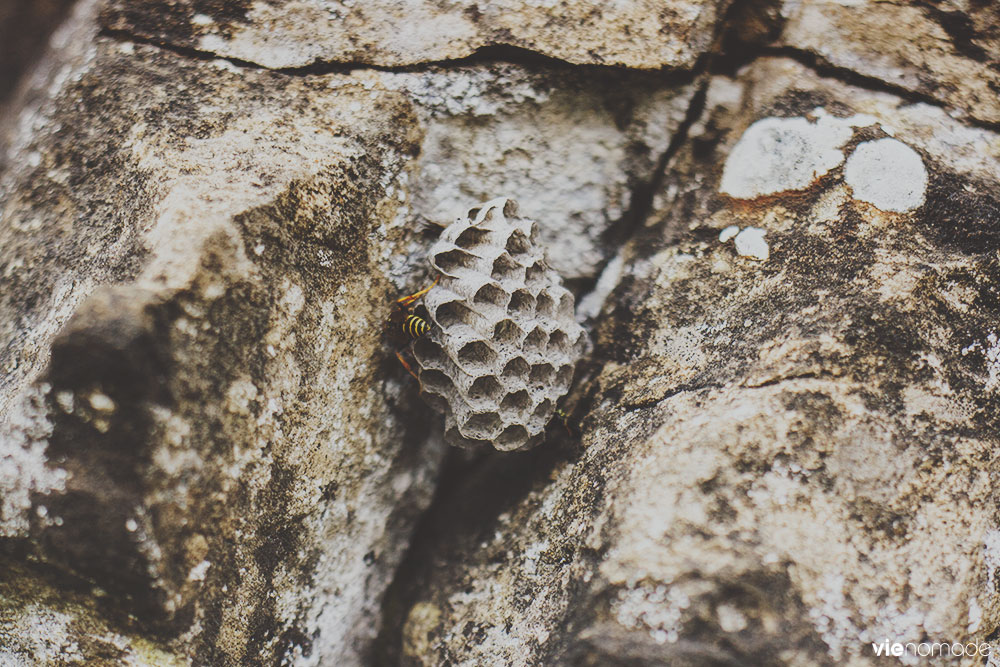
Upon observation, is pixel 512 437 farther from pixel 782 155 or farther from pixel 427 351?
pixel 782 155

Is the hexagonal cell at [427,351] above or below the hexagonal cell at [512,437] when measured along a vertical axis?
above

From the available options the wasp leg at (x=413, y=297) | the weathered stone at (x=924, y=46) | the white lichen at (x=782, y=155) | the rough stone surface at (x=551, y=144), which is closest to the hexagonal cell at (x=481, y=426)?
the wasp leg at (x=413, y=297)

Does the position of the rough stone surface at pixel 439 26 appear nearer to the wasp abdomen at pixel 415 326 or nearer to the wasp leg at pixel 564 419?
the wasp abdomen at pixel 415 326

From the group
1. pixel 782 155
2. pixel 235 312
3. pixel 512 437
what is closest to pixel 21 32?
pixel 235 312

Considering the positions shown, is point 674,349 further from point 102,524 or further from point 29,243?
point 29,243

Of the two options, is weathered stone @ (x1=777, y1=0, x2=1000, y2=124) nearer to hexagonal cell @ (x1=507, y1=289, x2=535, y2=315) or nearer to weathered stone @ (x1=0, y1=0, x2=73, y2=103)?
hexagonal cell @ (x1=507, y1=289, x2=535, y2=315)

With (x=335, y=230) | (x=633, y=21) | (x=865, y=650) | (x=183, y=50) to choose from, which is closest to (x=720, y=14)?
(x=633, y=21)

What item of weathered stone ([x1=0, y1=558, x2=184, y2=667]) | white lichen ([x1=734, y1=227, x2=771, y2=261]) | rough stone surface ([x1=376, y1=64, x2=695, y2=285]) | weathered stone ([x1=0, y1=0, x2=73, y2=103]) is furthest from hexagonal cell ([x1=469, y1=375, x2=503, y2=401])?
weathered stone ([x1=0, y1=0, x2=73, y2=103])
